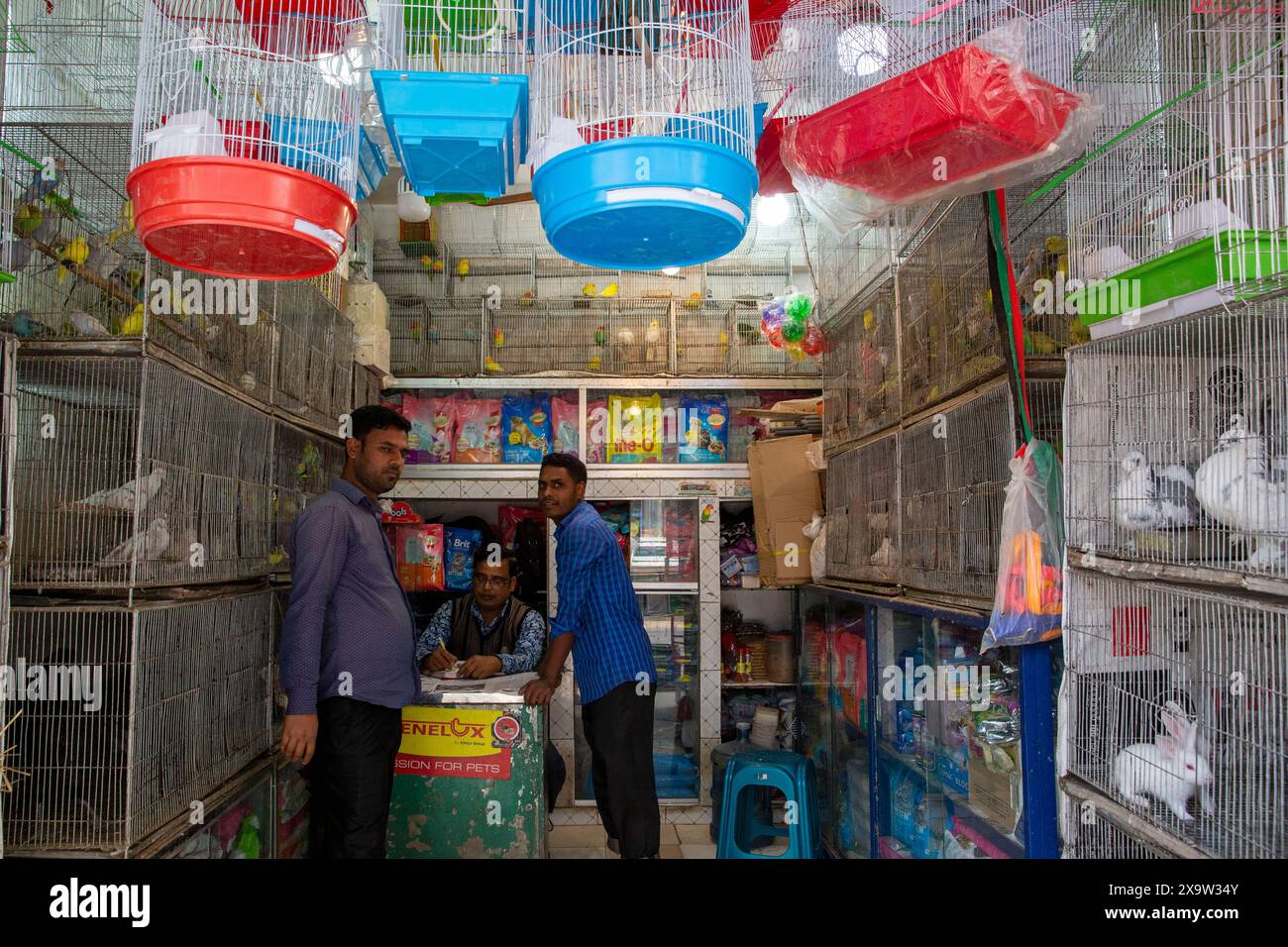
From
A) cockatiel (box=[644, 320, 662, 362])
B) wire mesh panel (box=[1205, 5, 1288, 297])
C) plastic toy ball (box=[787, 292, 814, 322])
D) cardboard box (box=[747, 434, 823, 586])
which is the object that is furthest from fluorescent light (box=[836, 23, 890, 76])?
cockatiel (box=[644, 320, 662, 362])

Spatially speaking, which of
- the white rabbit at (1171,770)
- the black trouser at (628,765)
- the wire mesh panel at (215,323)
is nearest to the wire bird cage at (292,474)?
the wire mesh panel at (215,323)

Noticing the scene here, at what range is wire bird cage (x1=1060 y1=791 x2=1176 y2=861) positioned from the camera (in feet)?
7.17

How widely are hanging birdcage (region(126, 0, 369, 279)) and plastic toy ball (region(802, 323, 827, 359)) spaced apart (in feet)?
10.0

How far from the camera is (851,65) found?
2.41m

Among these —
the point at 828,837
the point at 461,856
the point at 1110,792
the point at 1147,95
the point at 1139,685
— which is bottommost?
the point at 828,837

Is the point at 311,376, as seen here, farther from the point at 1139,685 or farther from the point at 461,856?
the point at 1139,685

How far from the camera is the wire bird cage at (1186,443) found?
1.92 metres

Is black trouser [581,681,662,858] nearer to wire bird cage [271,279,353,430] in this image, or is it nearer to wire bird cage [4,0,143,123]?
wire bird cage [271,279,353,430]

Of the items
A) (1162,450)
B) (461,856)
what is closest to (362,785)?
(461,856)

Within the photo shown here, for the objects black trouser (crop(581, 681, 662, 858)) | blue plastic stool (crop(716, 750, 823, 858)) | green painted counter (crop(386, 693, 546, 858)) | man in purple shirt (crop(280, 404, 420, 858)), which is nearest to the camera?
man in purple shirt (crop(280, 404, 420, 858))

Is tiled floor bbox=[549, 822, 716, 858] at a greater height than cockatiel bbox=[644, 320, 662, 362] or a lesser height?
lesser

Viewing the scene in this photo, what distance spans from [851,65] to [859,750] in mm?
3223

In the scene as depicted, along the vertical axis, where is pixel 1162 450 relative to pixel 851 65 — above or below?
below
